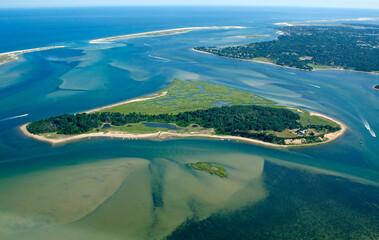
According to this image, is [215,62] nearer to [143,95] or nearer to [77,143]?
[143,95]

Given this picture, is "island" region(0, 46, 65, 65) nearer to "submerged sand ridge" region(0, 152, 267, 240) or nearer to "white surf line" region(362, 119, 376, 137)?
"submerged sand ridge" region(0, 152, 267, 240)

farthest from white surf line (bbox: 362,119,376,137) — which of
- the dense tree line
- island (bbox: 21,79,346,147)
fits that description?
the dense tree line

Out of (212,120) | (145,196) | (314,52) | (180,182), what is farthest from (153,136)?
(314,52)

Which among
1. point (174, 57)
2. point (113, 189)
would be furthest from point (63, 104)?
point (174, 57)

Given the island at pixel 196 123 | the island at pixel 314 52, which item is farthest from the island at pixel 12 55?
the island at pixel 314 52

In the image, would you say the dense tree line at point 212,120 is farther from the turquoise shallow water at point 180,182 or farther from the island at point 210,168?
the island at point 210,168
